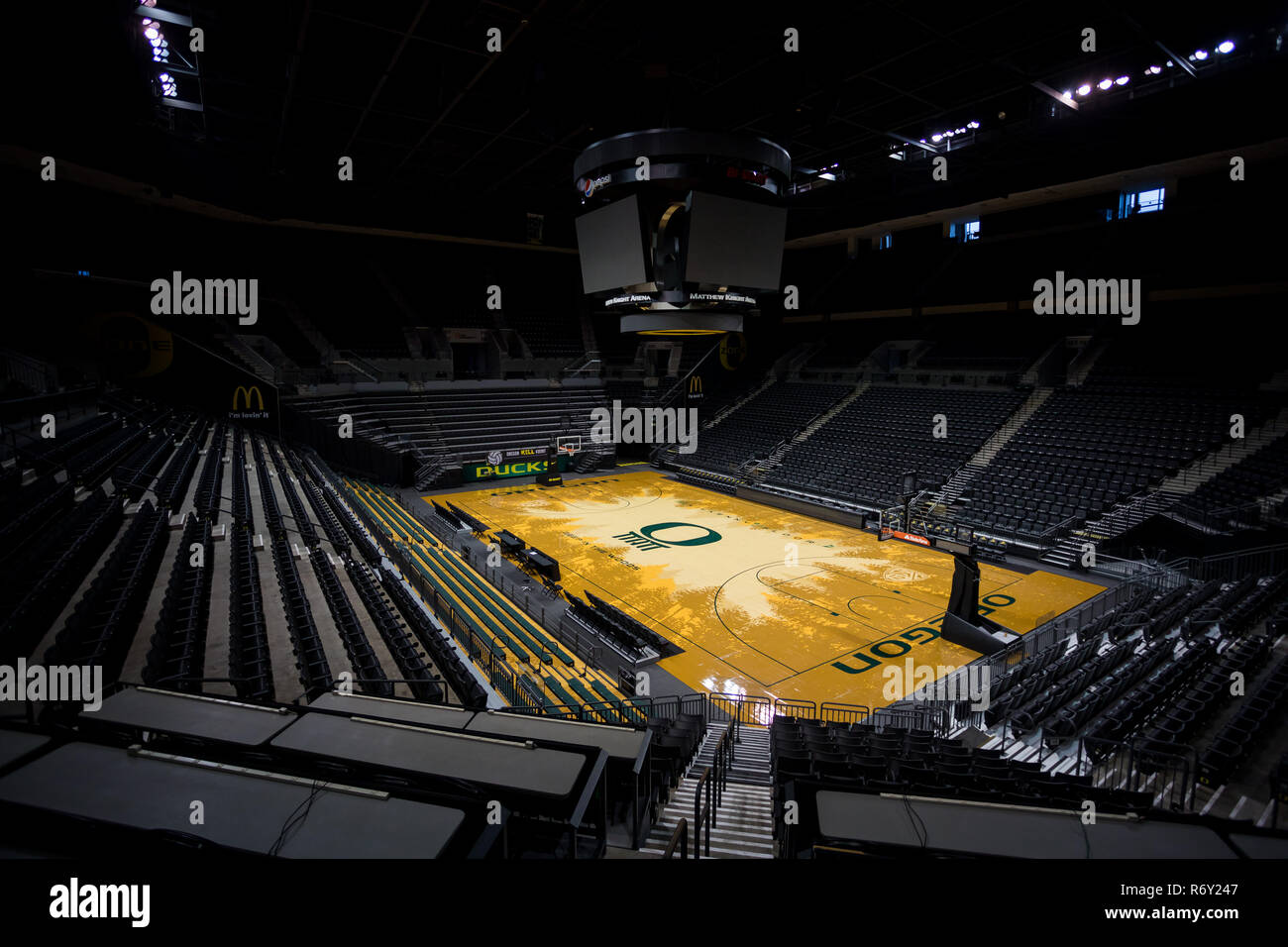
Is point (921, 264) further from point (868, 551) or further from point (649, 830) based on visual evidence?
point (649, 830)

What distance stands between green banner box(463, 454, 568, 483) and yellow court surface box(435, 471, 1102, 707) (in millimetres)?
4379

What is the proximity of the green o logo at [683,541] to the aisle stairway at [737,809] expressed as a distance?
10.9 m

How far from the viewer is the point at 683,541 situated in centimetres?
2020

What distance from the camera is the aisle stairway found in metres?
5.23

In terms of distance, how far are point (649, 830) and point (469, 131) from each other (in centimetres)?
2208

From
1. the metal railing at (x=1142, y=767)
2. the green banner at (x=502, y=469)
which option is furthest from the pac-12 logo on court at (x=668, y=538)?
the metal railing at (x=1142, y=767)

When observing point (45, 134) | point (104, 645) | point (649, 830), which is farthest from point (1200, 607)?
point (45, 134)

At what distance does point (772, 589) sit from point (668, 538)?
5319 millimetres

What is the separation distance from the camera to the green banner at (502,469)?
95.5 ft
